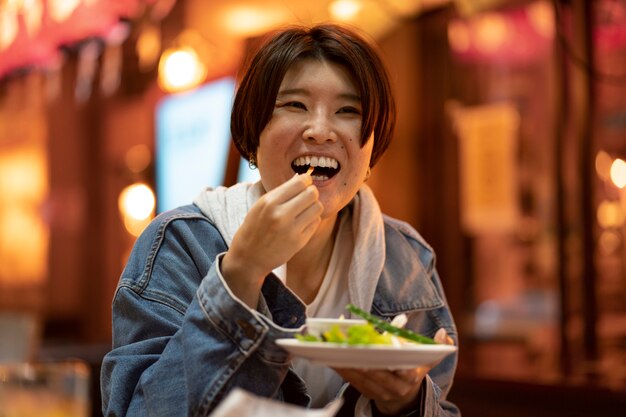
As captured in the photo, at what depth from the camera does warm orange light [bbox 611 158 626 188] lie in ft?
13.1

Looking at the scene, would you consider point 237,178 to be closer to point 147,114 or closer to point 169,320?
point 169,320

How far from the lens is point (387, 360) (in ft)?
3.48

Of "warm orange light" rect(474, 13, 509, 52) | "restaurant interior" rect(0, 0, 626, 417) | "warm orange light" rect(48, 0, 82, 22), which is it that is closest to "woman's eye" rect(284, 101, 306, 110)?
"restaurant interior" rect(0, 0, 626, 417)

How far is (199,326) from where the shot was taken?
1204mm

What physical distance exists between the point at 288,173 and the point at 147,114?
5.81 m

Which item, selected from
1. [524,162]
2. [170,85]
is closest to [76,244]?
[170,85]

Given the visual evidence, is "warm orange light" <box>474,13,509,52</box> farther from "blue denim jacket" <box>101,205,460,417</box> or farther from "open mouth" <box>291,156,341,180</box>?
→ "open mouth" <box>291,156,341,180</box>

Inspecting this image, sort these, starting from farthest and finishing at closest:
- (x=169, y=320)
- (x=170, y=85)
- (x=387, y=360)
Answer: (x=170, y=85) → (x=169, y=320) → (x=387, y=360)

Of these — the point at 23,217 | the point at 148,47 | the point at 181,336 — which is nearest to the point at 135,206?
the point at 148,47

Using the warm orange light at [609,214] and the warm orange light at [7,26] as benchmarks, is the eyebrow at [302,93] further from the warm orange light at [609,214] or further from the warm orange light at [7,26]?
the warm orange light at [7,26]

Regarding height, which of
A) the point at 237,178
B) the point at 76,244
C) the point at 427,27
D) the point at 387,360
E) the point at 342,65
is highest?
the point at 427,27

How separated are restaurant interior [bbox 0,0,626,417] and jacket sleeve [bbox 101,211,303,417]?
0.83 meters

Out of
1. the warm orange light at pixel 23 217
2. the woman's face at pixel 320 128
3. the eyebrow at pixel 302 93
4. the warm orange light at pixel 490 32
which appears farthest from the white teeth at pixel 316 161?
the warm orange light at pixel 23 217

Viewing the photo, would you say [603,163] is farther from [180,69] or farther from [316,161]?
[316,161]
